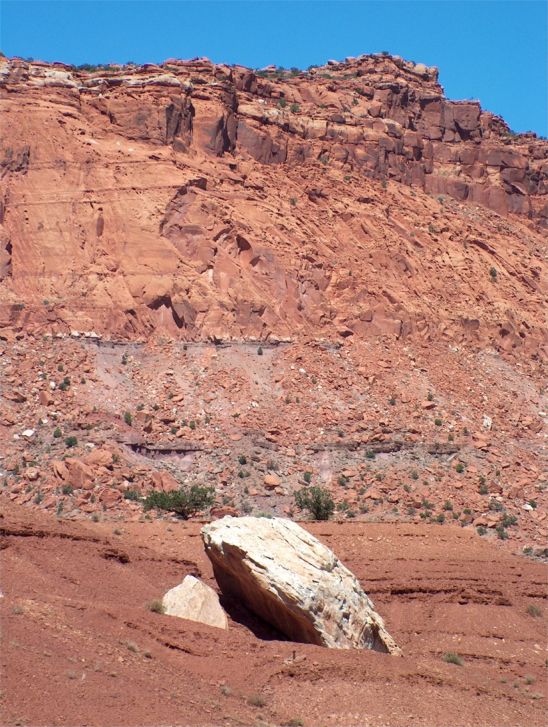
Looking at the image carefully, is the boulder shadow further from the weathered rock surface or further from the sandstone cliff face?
the sandstone cliff face

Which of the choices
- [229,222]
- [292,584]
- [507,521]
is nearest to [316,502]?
[507,521]

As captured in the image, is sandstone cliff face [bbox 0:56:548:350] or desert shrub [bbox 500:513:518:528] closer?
desert shrub [bbox 500:513:518:528]

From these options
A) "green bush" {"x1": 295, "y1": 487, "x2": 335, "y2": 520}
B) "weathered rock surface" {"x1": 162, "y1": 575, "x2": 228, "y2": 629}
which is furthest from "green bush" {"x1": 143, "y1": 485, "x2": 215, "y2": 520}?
"weathered rock surface" {"x1": 162, "y1": 575, "x2": 228, "y2": 629}

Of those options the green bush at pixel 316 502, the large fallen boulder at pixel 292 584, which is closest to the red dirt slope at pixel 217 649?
the large fallen boulder at pixel 292 584

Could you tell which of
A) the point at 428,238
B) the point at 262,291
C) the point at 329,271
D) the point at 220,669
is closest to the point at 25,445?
the point at 262,291

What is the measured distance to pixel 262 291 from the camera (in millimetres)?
43188

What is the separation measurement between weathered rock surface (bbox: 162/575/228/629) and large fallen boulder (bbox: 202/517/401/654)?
0.70 m

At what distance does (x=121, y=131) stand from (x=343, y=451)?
60.8 feet

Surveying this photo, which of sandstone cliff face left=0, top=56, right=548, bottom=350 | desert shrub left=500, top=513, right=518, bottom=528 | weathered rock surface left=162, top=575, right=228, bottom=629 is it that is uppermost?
sandstone cliff face left=0, top=56, right=548, bottom=350

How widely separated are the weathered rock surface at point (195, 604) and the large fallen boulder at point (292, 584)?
27.5 inches

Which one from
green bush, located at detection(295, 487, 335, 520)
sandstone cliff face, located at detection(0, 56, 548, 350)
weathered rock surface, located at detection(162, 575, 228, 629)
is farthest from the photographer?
sandstone cliff face, located at detection(0, 56, 548, 350)

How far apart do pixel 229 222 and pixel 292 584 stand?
2751 cm

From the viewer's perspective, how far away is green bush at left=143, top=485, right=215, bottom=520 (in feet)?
99.3

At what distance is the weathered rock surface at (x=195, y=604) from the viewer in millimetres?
18312
